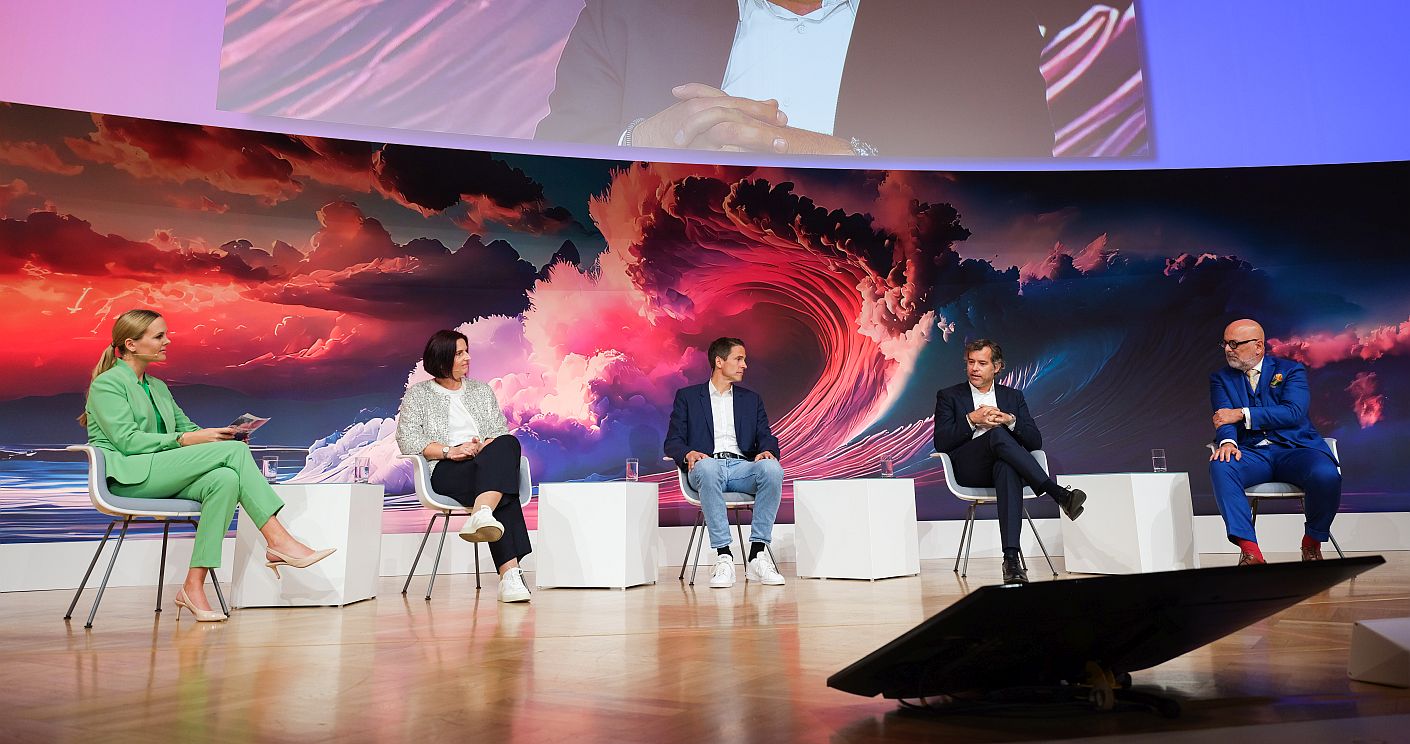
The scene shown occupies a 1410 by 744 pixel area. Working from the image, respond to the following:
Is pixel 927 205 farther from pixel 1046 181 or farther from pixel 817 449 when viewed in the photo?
pixel 817 449

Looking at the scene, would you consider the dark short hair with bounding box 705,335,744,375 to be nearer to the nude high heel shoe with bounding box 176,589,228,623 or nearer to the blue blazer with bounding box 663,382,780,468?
the blue blazer with bounding box 663,382,780,468

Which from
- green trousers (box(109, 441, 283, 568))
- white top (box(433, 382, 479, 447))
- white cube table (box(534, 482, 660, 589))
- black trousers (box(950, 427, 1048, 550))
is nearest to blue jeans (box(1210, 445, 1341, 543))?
black trousers (box(950, 427, 1048, 550))

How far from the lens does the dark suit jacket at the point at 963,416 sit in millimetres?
4266

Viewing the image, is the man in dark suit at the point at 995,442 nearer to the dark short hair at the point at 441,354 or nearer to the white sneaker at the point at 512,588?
the white sneaker at the point at 512,588

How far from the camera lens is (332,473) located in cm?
560

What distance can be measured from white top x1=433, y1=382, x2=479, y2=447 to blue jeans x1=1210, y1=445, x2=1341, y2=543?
10.2 feet

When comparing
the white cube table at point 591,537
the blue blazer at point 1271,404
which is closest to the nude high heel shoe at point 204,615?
the white cube table at point 591,537

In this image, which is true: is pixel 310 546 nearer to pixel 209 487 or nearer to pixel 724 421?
pixel 209 487

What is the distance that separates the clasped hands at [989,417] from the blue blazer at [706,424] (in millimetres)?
981

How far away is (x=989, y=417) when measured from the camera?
4.07 metres

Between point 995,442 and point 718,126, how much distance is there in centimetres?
302

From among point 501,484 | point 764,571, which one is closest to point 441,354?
point 501,484

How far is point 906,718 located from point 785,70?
531cm

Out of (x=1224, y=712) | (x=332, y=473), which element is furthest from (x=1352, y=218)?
(x=332, y=473)
